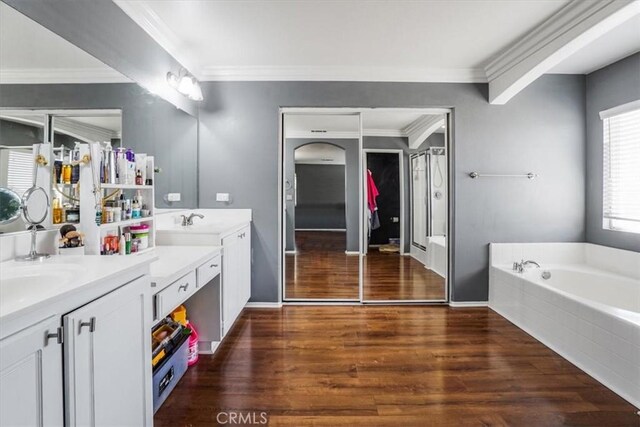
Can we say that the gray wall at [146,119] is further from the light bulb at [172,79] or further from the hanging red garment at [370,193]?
the hanging red garment at [370,193]

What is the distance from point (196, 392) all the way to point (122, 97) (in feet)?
6.44

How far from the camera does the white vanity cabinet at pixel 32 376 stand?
2.46ft

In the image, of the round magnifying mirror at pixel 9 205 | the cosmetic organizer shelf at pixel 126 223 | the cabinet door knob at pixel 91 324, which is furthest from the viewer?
the cosmetic organizer shelf at pixel 126 223

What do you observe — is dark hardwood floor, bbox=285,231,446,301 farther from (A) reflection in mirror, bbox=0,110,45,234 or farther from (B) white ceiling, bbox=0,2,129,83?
(B) white ceiling, bbox=0,2,129,83

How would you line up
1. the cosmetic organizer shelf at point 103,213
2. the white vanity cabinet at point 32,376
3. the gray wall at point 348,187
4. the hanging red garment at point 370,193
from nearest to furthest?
the white vanity cabinet at point 32,376 → the cosmetic organizer shelf at point 103,213 → the gray wall at point 348,187 → the hanging red garment at point 370,193

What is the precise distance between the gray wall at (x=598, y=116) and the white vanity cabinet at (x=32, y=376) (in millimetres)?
4073

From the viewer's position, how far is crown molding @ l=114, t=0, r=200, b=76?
208 cm

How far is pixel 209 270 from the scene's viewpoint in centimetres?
208

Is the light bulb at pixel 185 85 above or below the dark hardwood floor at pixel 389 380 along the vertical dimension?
above

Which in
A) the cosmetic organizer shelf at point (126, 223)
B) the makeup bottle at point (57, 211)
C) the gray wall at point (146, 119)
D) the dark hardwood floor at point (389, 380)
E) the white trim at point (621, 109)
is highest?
the white trim at point (621, 109)

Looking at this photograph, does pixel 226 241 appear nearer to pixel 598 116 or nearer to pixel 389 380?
pixel 389 380

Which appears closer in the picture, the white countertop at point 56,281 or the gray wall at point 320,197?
the white countertop at point 56,281

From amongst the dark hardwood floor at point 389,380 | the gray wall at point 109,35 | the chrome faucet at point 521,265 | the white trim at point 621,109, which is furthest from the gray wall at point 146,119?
the white trim at point 621,109

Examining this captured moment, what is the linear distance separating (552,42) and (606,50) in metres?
0.76
